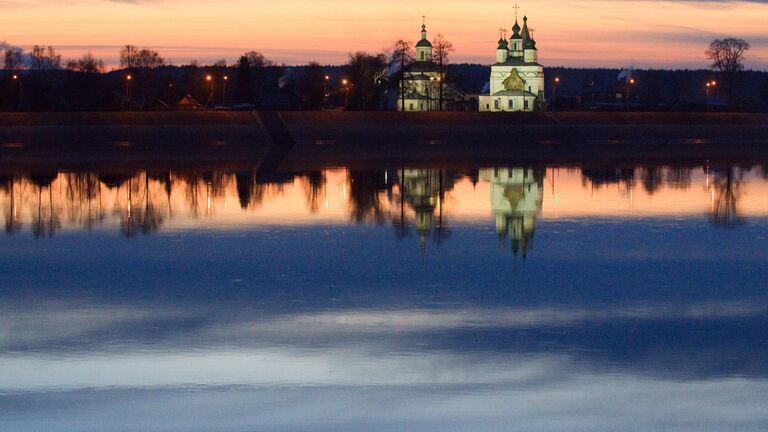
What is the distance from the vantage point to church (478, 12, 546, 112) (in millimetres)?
117688

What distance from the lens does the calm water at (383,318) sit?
12578 mm

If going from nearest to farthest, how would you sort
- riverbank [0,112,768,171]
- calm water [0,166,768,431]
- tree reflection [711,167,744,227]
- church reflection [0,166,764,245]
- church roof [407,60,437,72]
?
calm water [0,166,768,431], church reflection [0,166,764,245], tree reflection [711,167,744,227], riverbank [0,112,768,171], church roof [407,60,437,72]

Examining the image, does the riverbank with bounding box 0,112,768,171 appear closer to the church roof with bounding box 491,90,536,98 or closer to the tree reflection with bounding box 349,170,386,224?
the tree reflection with bounding box 349,170,386,224

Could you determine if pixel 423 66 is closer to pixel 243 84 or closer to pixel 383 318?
pixel 243 84

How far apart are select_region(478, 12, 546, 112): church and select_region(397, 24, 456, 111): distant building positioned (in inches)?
166

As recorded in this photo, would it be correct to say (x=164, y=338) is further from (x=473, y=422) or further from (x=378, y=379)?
(x=473, y=422)

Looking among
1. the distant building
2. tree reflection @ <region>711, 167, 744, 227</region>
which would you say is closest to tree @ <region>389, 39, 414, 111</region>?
the distant building

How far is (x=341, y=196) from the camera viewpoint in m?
36.2

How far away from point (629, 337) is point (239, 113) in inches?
2764

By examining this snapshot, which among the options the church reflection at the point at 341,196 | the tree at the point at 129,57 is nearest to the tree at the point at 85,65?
the tree at the point at 129,57

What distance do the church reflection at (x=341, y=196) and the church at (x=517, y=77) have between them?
67.3 meters

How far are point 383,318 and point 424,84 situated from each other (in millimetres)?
100986

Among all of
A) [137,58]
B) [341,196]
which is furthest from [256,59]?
[341,196]

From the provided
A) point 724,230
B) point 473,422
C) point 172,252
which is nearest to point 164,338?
point 473,422
